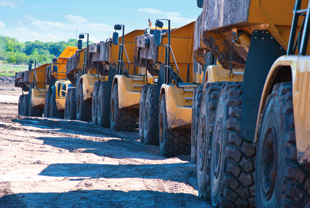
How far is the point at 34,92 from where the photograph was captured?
26000 millimetres

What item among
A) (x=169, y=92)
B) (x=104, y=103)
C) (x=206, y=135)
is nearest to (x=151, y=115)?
(x=169, y=92)

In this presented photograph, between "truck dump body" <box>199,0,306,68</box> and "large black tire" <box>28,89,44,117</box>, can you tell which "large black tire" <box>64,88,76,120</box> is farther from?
"truck dump body" <box>199,0,306,68</box>

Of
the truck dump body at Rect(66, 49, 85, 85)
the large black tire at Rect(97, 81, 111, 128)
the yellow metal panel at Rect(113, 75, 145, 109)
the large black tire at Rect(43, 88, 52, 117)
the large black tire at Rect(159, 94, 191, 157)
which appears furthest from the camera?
the large black tire at Rect(43, 88, 52, 117)

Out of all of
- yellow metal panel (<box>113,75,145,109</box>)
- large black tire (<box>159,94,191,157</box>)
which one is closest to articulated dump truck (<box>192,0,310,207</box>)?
large black tire (<box>159,94,191,157</box>)

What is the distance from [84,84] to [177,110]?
9772 millimetres

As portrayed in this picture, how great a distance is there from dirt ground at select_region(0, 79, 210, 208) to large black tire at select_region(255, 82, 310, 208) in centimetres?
183

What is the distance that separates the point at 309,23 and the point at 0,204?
10.8 feet

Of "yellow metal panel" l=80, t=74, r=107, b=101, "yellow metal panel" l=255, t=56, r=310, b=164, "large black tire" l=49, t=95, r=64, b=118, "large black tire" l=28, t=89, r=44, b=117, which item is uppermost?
"yellow metal panel" l=255, t=56, r=310, b=164

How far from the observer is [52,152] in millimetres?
10289

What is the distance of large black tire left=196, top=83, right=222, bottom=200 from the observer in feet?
19.1

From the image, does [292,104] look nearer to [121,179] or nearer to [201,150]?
[201,150]

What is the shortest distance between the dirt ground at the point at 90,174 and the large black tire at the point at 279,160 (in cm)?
183

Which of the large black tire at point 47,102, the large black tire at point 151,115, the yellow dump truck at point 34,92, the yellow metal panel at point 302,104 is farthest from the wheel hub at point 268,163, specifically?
the yellow dump truck at point 34,92

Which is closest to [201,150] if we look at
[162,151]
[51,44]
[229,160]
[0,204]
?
[229,160]
